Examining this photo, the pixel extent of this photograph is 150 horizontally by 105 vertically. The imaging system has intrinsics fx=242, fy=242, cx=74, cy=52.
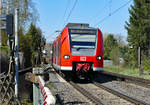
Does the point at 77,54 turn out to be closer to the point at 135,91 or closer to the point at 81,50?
the point at 81,50

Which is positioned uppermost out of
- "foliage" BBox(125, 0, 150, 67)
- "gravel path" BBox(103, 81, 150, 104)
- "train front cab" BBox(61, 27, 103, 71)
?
"foliage" BBox(125, 0, 150, 67)

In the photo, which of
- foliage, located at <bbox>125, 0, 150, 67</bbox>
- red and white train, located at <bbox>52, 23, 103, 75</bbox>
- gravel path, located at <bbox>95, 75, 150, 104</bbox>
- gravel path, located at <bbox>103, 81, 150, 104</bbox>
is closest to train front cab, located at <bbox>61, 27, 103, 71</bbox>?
red and white train, located at <bbox>52, 23, 103, 75</bbox>

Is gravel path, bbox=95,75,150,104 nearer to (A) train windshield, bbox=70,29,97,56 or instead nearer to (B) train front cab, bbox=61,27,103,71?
(B) train front cab, bbox=61,27,103,71

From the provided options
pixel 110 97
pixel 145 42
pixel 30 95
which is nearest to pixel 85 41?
pixel 30 95

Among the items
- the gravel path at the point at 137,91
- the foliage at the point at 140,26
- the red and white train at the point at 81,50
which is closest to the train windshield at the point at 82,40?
the red and white train at the point at 81,50

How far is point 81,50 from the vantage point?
41.9ft

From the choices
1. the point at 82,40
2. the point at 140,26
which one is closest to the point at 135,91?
the point at 82,40

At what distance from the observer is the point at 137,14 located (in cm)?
3066

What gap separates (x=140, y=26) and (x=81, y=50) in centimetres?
1895

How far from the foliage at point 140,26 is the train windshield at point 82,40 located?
17.1 metres

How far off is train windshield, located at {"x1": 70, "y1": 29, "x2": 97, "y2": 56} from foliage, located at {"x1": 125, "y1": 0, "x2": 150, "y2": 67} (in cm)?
1708

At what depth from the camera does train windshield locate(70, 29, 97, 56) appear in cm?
1278

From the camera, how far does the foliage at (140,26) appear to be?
95.4ft

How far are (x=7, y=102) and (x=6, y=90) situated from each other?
402 mm
